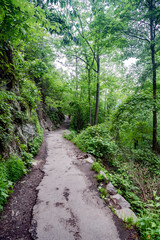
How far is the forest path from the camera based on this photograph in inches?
70.7

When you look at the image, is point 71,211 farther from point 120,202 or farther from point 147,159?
point 147,159

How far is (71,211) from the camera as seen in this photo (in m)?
2.24

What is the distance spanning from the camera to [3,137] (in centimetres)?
315

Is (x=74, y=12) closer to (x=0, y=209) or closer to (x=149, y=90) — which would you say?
(x=0, y=209)

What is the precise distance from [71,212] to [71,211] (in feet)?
0.08

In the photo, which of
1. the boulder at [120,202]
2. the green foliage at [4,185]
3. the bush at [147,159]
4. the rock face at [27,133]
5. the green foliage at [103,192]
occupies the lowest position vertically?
the bush at [147,159]

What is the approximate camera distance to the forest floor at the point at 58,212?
179 cm

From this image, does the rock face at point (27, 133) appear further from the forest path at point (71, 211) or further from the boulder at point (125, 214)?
the boulder at point (125, 214)

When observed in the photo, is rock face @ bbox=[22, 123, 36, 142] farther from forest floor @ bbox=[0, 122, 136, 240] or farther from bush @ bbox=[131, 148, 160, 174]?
bush @ bbox=[131, 148, 160, 174]

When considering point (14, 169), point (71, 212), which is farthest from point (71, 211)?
point (14, 169)

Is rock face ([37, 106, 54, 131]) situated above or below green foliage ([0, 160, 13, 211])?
above

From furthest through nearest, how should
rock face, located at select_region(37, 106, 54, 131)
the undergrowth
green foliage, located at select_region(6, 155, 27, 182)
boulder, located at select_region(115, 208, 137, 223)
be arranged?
rock face, located at select_region(37, 106, 54, 131), green foliage, located at select_region(6, 155, 27, 182), boulder, located at select_region(115, 208, 137, 223), the undergrowth

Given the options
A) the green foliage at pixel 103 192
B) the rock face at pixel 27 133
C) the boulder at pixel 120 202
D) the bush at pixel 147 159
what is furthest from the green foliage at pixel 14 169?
the bush at pixel 147 159

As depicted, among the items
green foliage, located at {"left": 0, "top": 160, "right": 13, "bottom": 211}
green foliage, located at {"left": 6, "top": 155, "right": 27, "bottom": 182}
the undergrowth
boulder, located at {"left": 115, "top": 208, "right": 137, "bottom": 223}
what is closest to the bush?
the undergrowth
